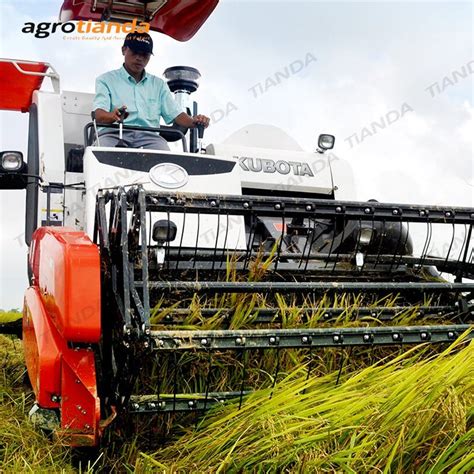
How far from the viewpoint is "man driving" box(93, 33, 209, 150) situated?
5.33 metres

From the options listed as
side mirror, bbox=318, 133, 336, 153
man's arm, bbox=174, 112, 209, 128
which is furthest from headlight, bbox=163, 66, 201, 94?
side mirror, bbox=318, 133, 336, 153

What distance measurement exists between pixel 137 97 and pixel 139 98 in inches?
0.7

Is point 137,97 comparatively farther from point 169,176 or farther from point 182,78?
point 169,176

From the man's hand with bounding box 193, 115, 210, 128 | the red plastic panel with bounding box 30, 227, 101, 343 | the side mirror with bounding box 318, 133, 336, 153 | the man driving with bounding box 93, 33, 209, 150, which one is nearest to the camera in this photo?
the red plastic panel with bounding box 30, 227, 101, 343

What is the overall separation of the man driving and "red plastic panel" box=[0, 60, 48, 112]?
0.71 metres

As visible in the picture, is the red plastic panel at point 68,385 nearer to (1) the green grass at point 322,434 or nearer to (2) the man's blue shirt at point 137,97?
(1) the green grass at point 322,434

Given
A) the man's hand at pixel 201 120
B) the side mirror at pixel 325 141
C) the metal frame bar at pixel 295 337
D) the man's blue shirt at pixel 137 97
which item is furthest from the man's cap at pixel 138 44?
the metal frame bar at pixel 295 337

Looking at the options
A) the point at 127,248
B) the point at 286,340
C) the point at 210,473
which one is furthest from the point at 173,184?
the point at 210,473

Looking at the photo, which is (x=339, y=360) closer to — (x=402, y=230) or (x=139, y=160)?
(x=402, y=230)

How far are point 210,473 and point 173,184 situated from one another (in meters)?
2.20

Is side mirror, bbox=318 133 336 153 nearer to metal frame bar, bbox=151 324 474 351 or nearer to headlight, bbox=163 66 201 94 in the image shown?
headlight, bbox=163 66 201 94

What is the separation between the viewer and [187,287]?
3.35m

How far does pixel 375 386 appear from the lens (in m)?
3.12

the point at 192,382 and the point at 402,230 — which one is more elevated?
the point at 402,230
